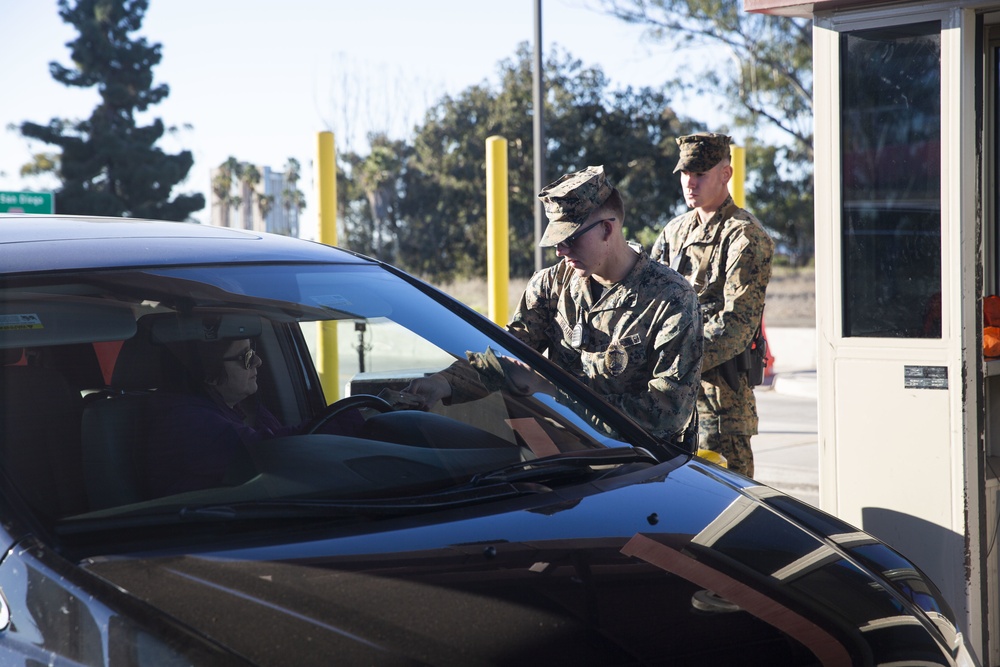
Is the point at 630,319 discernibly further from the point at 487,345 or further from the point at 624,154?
the point at 624,154

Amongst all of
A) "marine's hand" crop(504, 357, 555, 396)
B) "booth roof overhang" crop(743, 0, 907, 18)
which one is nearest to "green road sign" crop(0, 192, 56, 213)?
"booth roof overhang" crop(743, 0, 907, 18)

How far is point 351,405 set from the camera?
8.76ft

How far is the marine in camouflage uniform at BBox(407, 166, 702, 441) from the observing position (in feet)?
10.8

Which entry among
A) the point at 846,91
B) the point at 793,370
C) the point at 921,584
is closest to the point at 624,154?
the point at 793,370

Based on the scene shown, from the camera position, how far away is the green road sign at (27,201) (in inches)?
599

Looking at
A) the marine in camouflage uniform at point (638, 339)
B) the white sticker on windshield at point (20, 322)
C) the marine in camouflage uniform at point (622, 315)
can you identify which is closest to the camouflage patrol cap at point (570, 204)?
the marine in camouflage uniform at point (622, 315)

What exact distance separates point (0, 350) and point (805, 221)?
31069 millimetres

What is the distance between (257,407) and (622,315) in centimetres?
128

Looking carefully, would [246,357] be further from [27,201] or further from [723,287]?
[27,201]

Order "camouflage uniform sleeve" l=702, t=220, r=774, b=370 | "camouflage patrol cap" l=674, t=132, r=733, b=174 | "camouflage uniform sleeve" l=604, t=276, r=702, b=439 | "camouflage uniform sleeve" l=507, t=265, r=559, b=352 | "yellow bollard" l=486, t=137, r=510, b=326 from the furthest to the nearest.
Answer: "yellow bollard" l=486, t=137, r=510, b=326, "camouflage patrol cap" l=674, t=132, r=733, b=174, "camouflage uniform sleeve" l=702, t=220, r=774, b=370, "camouflage uniform sleeve" l=507, t=265, r=559, b=352, "camouflage uniform sleeve" l=604, t=276, r=702, b=439

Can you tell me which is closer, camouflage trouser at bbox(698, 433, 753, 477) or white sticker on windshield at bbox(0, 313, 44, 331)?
white sticker on windshield at bbox(0, 313, 44, 331)

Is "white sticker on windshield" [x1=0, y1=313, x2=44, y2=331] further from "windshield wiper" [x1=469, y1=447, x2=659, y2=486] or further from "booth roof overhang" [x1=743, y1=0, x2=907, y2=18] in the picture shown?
"booth roof overhang" [x1=743, y1=0, x2=907, y2=18]

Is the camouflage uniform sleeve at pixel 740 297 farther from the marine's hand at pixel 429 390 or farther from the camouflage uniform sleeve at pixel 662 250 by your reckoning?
the marine's hand at pixel 429 390

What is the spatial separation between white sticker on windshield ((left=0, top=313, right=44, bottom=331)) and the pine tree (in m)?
32.6
